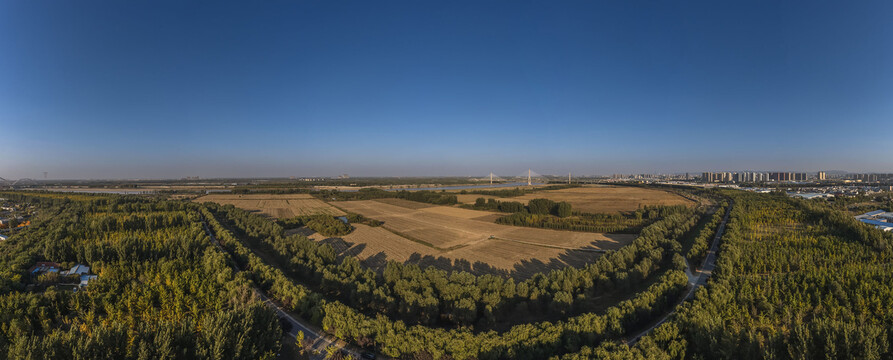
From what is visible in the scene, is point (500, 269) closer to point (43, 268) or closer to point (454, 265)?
point (454, 265)

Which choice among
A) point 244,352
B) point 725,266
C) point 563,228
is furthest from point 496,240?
point 244,352

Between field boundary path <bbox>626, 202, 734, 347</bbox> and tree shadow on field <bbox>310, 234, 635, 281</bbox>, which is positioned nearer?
field boundary path <bbox>626, 202, 734, 347</bbox>

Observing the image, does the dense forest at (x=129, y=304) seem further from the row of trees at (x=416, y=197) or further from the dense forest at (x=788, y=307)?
the row of trees at (x=416, y=197)

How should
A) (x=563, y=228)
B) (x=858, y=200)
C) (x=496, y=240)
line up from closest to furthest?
(x=496, y=240)
(x=563, y=228)
(x=858, y=200)

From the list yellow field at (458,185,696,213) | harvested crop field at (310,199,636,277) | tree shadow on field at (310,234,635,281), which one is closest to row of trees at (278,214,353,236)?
harvested crop field at (310,199,636,277)

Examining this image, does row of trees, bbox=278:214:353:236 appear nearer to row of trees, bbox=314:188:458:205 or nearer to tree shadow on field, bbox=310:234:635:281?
tree shadow on field, bbox=310:234:635:281

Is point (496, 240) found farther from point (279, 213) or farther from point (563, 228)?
point (279, 213)
